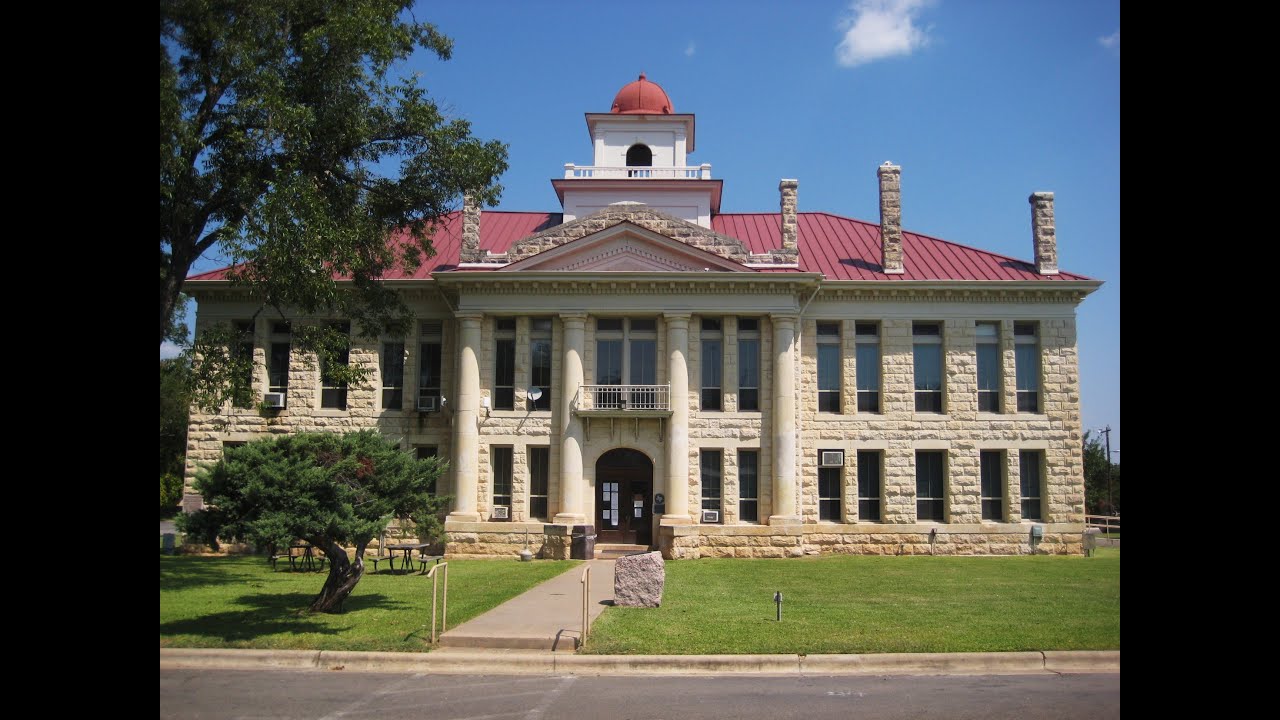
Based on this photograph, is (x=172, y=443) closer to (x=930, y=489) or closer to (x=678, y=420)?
(x=678, y=420)

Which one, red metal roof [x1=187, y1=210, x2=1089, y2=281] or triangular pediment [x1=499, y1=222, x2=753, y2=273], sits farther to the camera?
red metal roof [x1=187, y1=210, x2=1089, y2=281]

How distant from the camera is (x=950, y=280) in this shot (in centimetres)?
2817

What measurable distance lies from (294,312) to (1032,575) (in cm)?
2259

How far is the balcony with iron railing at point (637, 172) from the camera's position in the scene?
106 ft

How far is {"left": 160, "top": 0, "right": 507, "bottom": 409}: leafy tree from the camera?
16.3 meters

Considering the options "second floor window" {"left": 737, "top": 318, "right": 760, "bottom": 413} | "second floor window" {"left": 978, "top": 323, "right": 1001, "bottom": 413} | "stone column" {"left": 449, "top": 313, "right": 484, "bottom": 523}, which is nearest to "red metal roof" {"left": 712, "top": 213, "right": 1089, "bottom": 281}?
"second floor window" {"left": 978, "top": 323, "right": 1001, "bottom": 413}

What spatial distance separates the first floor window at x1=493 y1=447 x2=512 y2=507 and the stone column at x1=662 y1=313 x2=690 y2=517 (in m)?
5.05

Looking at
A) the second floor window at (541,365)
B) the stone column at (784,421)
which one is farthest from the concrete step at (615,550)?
the second floor window at (541,365)

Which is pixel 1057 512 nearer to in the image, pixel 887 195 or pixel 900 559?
pixel 900 559

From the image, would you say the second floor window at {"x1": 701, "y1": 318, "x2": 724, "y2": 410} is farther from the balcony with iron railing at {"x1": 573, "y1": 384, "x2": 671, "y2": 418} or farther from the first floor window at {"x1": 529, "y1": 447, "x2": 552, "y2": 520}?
the first floor window at {"x1": 529, "y1": 447, "x2": 552, "y2": 520}

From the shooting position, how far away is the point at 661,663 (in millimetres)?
10734

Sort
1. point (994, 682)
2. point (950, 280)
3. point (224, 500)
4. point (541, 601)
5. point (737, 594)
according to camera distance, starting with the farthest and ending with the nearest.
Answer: point (950, 280) → point (737, 594) → point (541, 601) → point (224, 500) → point (994, 682)

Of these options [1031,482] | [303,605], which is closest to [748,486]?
[1031,482]
